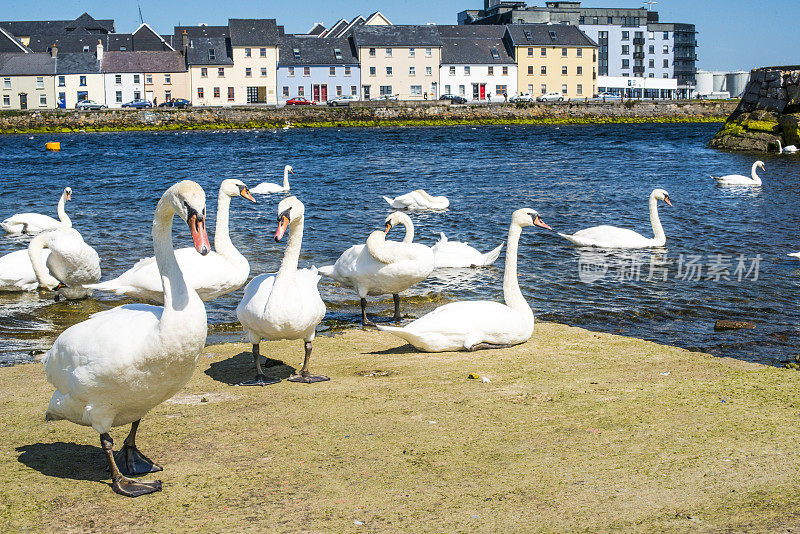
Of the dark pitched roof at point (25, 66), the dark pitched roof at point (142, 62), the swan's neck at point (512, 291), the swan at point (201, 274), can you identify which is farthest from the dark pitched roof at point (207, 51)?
the swan's neck at point (512, 291)

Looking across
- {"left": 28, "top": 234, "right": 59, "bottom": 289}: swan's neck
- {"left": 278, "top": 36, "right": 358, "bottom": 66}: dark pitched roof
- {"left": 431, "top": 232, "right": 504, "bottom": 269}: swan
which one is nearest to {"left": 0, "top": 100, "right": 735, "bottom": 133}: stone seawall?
{"left": 278, "top": 36, "right": 358, "bottom": 66}: dark pitched roof

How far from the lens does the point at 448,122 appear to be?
7738 cm

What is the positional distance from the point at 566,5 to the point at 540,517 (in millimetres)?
127288

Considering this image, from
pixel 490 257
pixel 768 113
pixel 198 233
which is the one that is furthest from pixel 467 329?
pixel 768 113

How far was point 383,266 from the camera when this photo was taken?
30.2 ft

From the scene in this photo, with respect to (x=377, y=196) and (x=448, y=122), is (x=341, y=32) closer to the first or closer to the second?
(x=448, y=122)

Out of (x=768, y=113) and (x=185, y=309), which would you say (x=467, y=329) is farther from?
(x=768, y=113)

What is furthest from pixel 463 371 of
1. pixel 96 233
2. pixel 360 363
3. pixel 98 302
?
pixel 96 233

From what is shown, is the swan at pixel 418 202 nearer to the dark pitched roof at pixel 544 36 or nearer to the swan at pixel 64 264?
the swan at pixel 64 264

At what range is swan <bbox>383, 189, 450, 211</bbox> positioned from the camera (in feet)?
69.7

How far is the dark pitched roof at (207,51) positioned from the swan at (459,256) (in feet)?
259

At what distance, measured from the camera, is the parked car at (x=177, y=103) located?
81062 mm

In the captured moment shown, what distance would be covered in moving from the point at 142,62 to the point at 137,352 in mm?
88638

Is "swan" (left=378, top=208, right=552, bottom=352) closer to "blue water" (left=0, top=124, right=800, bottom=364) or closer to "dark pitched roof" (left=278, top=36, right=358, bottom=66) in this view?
"blue water" (left=0, top=124, right=800, bottom=364)
